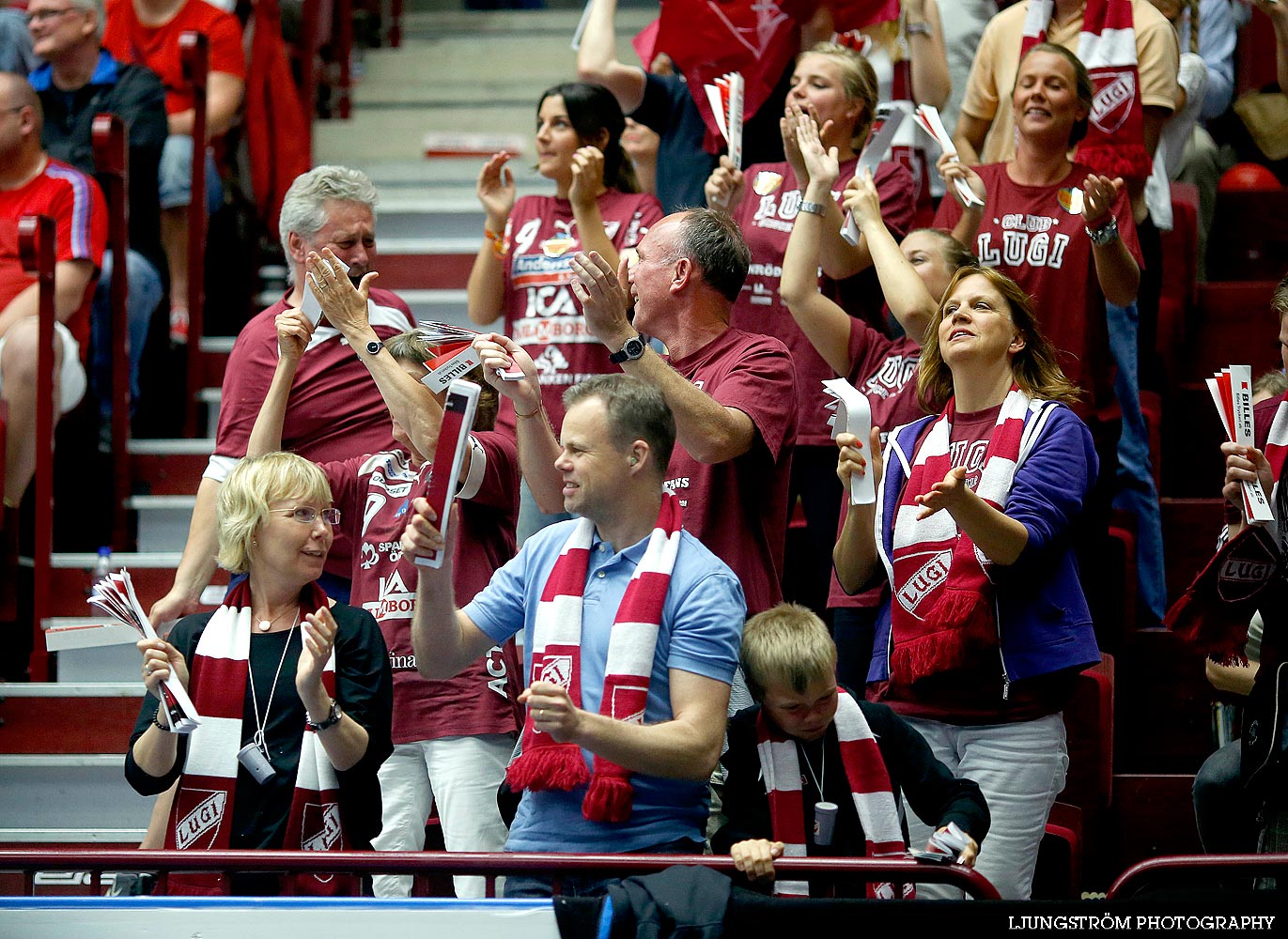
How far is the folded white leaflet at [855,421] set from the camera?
3.56 meters

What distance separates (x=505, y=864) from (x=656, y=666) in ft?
1.54

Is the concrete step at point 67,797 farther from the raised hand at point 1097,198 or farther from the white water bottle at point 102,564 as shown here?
the raised hand at point 1097,198

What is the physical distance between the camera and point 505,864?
2910 millimetres

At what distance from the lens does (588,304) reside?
3.55 metres

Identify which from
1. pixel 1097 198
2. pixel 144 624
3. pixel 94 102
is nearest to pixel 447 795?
pixel 144 624

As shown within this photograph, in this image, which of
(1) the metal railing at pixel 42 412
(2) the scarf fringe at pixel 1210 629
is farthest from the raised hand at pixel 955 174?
(1) the metal railing at pixel 42 412

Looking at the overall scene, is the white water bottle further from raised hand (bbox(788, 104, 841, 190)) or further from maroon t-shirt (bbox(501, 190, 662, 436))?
raised hand (bbox(788, 104, 841, 190))

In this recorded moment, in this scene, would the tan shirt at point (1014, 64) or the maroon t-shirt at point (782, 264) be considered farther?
the tan shirt at point (1014, 64)

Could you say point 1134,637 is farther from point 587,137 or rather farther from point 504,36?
point 504,36

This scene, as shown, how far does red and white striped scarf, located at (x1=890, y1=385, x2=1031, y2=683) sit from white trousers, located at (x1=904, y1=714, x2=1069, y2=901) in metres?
0.18

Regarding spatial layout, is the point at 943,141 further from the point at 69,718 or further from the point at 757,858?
the point at 69,718

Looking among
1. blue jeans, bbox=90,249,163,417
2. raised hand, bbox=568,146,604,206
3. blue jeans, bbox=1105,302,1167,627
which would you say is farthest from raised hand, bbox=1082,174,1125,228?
blue jeans, bbox=90,249,163,417

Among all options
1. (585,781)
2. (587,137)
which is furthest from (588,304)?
(587,137)

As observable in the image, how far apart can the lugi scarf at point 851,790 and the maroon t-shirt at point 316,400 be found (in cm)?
143
